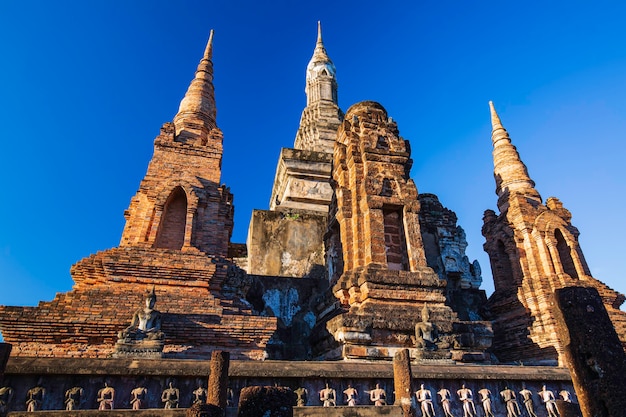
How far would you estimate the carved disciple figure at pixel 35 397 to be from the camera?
4.80 m

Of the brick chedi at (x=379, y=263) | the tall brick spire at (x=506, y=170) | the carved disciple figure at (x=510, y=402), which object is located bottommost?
the carved disciple figure at (x=510, y=402)

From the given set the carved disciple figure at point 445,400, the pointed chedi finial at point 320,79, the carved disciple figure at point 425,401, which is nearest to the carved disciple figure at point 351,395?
the carved disciple figure at point 425,401

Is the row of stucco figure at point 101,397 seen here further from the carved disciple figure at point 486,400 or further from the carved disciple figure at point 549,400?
the carved disciple figure at point 549,400

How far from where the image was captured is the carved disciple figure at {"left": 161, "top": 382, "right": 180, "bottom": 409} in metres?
5.09

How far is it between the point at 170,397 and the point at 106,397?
2.35 feet

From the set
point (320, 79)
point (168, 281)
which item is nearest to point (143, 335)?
point (168, 281)

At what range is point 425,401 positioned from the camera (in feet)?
18.8

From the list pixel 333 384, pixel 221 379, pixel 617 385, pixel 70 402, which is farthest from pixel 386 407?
pixel 70 402

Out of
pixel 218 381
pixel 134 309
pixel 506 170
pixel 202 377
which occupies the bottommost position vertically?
Answer: pixel 218 381

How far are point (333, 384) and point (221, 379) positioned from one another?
6.22ft

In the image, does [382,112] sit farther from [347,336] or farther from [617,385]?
[617,385]

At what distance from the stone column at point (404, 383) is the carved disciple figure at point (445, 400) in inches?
46.8

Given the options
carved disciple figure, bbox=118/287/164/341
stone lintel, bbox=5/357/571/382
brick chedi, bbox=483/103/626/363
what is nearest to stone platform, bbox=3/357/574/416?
stone lintel, bbox=5/357/571/382

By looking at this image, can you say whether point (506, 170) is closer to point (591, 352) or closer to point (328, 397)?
point (328, 397)
